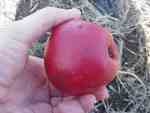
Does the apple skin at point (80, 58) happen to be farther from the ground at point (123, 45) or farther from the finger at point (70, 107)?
the ground at point (123, 45)

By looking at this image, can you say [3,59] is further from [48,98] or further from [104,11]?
[104,11]

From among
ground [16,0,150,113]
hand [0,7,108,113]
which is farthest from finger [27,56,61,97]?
ground [16,0,150,113]

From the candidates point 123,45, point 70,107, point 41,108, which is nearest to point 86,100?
point 70,107

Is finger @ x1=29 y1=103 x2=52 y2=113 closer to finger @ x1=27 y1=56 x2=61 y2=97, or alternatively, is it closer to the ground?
finger @ x1=27 y1=56 x2=61 y2=97

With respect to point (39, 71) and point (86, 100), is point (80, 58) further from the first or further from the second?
point (39, 71)

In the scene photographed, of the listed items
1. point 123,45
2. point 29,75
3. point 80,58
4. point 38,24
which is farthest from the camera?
point 123,45

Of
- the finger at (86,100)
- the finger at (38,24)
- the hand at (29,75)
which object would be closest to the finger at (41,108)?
the hand at (29,75)

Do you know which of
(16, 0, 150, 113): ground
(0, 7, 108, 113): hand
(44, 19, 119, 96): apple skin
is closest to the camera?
(44, 19, 119, 96): apple skin
